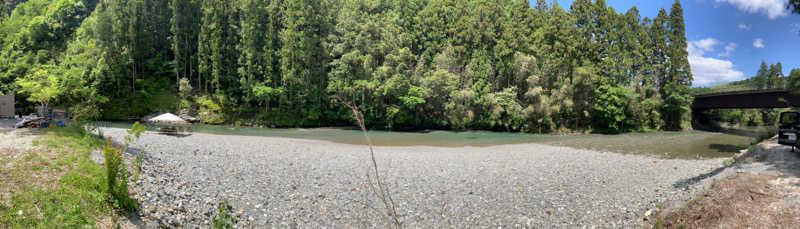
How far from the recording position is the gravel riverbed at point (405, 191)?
689 centimetres

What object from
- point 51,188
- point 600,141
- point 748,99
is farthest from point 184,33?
point 748,99

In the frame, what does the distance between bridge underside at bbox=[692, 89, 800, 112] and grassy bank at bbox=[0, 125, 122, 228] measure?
4830 cm

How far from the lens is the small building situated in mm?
17000

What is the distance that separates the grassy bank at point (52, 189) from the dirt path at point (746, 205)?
10.9 m

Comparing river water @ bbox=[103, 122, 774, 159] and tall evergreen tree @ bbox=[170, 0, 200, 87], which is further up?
tall evergreen tree @ bbox=[170, 0, 200, 87]

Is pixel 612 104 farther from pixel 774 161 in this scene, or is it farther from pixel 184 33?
pixel 184 33

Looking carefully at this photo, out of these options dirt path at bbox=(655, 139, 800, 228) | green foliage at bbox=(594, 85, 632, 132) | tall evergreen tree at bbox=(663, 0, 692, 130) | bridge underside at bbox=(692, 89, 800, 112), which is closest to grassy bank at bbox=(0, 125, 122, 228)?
dirt path at bbox=(655, 139, 800, 228)

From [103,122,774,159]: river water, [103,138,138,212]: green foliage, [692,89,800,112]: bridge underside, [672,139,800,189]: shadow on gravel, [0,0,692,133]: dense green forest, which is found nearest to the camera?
[103,138,138,212]: green foliage

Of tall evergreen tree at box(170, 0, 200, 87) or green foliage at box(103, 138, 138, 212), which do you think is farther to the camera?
tall evergreen tree at box(170, 0, 200, 87)

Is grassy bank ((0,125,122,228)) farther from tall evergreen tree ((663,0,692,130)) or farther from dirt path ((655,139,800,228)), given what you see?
tall evergreen tree ((663,0,692,130))

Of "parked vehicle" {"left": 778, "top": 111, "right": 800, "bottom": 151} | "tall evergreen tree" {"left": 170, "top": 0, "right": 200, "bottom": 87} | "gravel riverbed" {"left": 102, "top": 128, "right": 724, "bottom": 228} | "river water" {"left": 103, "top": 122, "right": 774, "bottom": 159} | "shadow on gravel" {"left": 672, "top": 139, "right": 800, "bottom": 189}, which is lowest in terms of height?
"gravel riverbed" {"left": 102, "top": 128, "right": 724, "bottom": 228}

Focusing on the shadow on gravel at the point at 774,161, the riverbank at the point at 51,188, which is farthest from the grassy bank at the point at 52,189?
the shadow on gravel at the point at 774,161

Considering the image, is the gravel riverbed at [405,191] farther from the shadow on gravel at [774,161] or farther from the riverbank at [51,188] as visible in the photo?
the riverbank at [51,188]

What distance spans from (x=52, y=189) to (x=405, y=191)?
7354 millimetres
